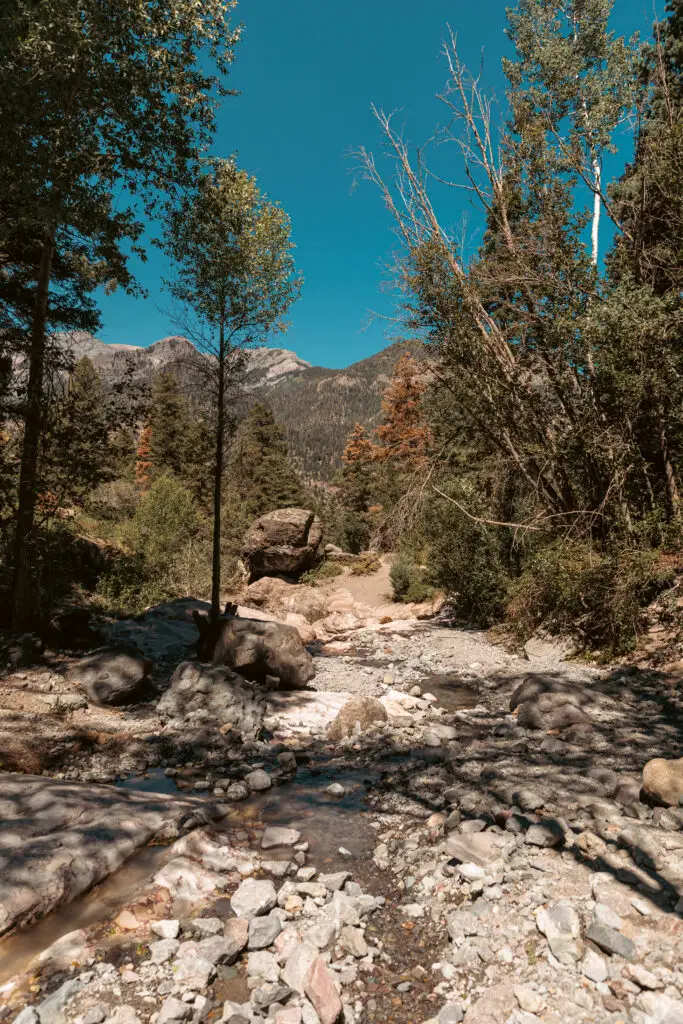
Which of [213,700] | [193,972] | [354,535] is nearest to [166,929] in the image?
[193,972]

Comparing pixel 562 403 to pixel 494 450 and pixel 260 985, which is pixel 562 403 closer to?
pixel 494 450

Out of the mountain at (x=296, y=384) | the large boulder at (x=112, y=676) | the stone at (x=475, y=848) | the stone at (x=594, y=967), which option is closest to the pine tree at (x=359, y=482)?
the mountain at (x=296, y=384)

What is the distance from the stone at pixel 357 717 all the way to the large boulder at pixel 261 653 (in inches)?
76.5

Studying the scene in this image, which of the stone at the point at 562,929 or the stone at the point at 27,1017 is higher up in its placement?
the stone at the point at 562,929

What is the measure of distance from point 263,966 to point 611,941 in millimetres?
1839

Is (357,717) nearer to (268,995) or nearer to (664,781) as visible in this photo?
(664,781)

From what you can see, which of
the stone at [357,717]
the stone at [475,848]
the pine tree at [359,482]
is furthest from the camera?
the pine tree at [359,482]

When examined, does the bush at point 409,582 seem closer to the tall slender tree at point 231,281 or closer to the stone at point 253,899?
the tall slender tree at point 231,281

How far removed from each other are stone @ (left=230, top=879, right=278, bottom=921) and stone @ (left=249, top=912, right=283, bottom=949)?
0.08m

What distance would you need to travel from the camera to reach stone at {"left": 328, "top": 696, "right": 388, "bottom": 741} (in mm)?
6910

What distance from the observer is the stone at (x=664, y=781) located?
4223 millimetres

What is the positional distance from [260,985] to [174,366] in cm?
1139

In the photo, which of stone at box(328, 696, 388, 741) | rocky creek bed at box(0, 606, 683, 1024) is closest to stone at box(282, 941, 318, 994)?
rocky creek bed at box(0, 606, 683, 1024)

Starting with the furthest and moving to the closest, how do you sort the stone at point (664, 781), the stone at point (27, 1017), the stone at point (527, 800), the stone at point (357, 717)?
the stone at point (357, 717) < the stone at point (527, 800) < the stone at point (664, 781) < the stone at point (27, 1017)
